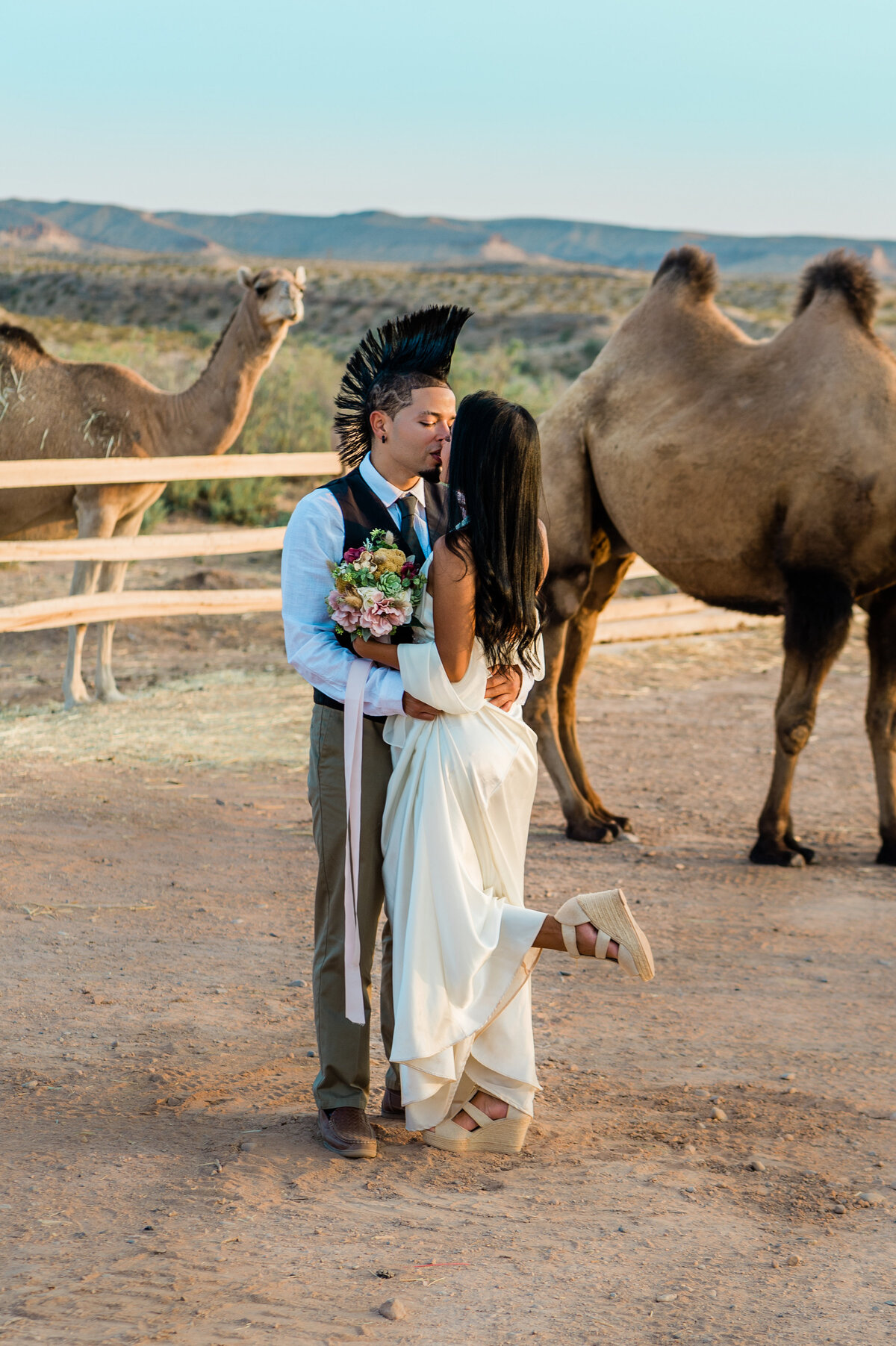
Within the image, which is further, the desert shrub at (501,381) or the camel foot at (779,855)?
the desert shrub at (501,381)

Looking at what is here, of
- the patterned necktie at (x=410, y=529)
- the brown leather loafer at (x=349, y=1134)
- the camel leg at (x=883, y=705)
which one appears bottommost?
the brown leather loafer at (x=349, y=1134)

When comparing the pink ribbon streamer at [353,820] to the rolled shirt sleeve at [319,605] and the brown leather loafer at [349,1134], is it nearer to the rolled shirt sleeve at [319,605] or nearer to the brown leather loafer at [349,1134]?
the rolled shirt sleeve at [319,605]

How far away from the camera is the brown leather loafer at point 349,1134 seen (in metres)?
3.34

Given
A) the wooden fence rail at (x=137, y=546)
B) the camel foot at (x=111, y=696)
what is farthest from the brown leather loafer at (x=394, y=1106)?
the camel foot at (x=111, y=696)

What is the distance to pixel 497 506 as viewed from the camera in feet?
10.4

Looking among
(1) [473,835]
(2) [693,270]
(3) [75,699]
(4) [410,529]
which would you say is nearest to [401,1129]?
(1) [473,835]

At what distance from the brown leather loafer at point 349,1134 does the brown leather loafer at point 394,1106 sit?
24cm

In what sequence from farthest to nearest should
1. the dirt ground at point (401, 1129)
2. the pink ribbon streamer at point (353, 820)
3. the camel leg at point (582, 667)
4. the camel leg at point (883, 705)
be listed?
the camel leg at point (582, 667) < the camel leg at point (883, 705) < the pink ribbon streamer at point (353, 820) < the dirt ground at point (401, 1129)

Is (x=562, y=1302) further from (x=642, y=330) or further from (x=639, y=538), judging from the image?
(x=642, y=330)

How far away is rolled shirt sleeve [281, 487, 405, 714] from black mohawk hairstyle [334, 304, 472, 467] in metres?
0.20

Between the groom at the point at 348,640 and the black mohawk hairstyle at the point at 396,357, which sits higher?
the black mohawk hairstyle at the point at 396,357

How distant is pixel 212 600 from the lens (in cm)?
945

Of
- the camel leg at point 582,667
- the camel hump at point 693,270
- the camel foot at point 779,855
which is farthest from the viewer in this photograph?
the camel hump at point 693,270

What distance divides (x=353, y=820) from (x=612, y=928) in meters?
0.65
